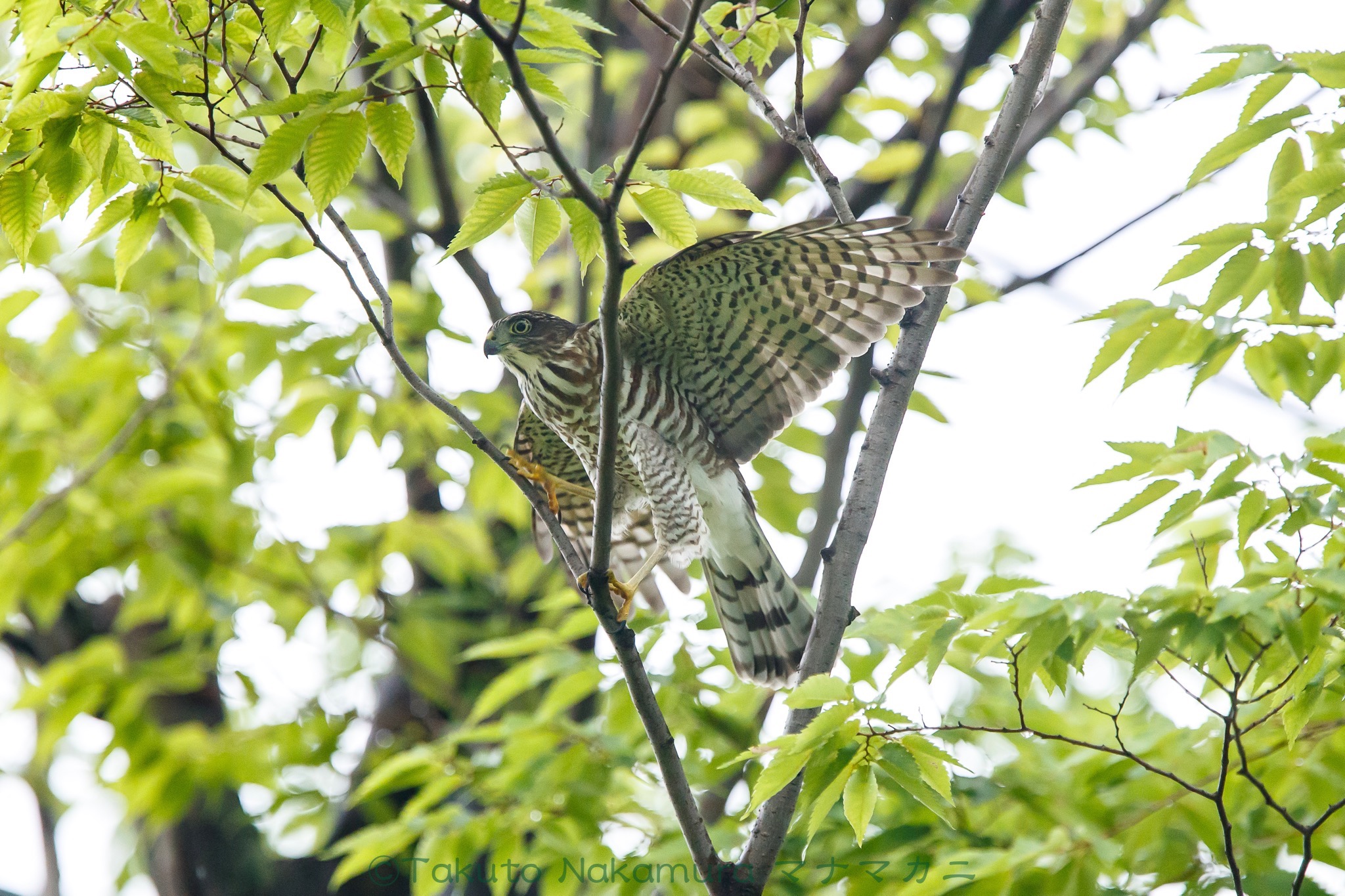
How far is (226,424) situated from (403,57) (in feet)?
12.4

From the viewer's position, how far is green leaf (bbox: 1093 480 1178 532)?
260cm

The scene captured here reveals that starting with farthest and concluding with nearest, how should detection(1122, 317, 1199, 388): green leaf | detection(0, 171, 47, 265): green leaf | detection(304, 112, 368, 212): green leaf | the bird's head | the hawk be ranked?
the bird's head
the hawk
detection(1122, 317, 1199, 388): green leaf
detection(0, 171, 47, 265): green leaf
detection(304, 112, 368, 212): green leaf

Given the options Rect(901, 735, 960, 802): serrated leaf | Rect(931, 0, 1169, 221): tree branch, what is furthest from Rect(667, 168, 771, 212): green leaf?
Rect(931, 0, 1169, 221): tree branch

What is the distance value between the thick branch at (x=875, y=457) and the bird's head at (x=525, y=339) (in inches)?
64.1

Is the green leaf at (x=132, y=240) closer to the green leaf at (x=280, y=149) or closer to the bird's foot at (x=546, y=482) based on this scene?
the green leaf at (x=280, y=149)

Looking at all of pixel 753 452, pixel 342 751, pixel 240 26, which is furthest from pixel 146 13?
pixel 342 751

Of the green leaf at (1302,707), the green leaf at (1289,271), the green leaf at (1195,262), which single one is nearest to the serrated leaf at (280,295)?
the green leaf at (1195,262)

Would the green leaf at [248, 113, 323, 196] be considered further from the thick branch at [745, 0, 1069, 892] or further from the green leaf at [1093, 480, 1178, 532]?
the green leaf at [1093, 480, 1178, 532]

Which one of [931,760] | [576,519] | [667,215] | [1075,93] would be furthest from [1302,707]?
[1075,93]

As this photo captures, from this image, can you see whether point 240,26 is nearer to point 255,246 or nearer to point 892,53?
point 255,246

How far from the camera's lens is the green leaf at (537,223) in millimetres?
2398

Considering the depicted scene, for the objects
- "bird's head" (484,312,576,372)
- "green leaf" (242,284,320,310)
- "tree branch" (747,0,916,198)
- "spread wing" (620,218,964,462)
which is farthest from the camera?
"tree branch" (747,0,916,198)

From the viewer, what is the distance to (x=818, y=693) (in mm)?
2385

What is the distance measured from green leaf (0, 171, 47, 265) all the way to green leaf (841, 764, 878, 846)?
2.23 metres
